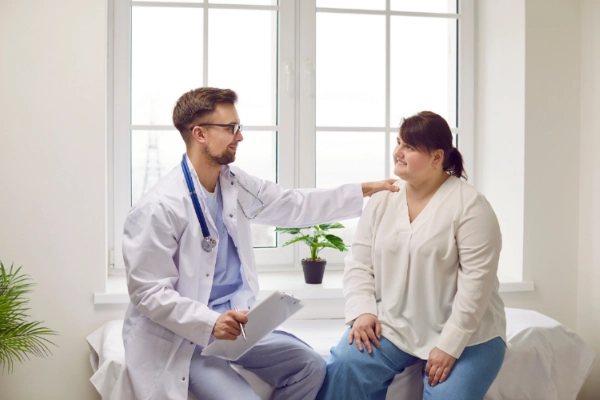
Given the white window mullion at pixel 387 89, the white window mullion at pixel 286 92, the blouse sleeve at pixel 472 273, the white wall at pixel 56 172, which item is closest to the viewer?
the blouse sleeve at pixel 472 273

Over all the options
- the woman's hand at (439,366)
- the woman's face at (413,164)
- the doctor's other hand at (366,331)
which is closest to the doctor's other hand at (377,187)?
the woman's face at (413,164)

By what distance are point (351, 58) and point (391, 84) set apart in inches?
9.7

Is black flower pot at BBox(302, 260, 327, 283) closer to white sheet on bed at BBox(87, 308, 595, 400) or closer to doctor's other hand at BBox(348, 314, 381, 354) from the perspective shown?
white sheet on bed at BBox(87, 308, 595, 400)

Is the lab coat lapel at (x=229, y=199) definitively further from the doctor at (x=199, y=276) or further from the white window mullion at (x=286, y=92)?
the white window mullion at (x=286, y=92)

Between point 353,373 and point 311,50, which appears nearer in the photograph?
point 353,373

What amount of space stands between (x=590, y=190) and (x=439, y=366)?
1437 mm

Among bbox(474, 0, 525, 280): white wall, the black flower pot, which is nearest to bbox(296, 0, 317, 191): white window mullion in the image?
the black flower pot

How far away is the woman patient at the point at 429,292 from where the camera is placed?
6.83 ft

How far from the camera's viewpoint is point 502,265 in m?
3.22

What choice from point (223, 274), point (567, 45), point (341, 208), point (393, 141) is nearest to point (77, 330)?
point (223, 274)

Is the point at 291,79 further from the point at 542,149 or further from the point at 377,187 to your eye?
the point at 542,149

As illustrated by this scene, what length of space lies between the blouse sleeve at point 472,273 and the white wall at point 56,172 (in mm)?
1389

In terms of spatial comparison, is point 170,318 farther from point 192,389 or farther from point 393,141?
point 393,141

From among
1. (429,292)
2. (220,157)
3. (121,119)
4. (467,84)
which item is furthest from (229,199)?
(467,84)
